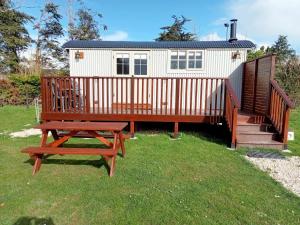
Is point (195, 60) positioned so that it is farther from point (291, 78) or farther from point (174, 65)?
point (291, 78)

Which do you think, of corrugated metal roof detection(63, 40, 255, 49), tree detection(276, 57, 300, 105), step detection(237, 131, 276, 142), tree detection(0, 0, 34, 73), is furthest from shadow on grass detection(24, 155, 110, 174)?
tree detection(0, 0, 34, 73)

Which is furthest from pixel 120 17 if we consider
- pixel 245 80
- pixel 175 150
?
pixel 175 150

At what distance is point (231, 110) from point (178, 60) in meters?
3.23

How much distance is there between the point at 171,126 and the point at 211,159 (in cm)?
313

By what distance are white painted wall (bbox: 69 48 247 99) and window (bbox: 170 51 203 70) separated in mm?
136

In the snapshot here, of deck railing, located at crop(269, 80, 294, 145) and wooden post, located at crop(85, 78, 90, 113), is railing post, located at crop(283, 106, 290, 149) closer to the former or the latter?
deck railing, located at crop(269, 80, 294, 145)

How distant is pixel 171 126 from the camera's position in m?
7.55

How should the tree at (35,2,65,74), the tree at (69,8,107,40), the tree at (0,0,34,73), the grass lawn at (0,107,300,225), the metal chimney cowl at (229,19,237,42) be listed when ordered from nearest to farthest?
the grass lawn at (0,107,300,225), the metal chimney cowl at (229,19,237,42), the tree at (0,0,34,73), the tree at (35,2,65,74), the tree at (69,8,107,40)

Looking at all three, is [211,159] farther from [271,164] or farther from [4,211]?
[4,211]

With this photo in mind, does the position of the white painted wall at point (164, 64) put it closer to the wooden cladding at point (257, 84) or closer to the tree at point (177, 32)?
the wooden cladding at point (257, 84)

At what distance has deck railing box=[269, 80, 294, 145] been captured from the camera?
4.97m

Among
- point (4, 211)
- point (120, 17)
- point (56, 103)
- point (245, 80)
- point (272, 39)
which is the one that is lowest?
point (4, 211)

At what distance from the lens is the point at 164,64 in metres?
8.03

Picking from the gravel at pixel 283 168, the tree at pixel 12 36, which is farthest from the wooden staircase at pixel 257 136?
the tree at pixel 12 36
